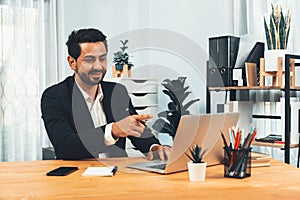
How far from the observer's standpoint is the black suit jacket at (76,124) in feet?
5.80

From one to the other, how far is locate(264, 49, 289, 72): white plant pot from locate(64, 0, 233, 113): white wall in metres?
0.90

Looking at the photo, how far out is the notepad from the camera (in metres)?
1.42

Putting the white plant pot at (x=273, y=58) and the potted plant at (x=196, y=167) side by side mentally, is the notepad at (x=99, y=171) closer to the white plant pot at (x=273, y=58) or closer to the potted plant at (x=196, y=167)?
the potted plant at (x=196, y=167)

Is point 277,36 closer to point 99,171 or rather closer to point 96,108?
point 96,108

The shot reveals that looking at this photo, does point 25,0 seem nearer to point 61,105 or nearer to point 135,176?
point 61,105

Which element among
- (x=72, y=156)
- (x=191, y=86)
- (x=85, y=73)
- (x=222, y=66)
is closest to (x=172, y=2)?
(x=191, y=86)

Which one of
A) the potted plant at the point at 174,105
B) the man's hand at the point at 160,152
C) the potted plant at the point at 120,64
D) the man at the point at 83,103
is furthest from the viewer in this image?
the potted plant at the point at 120,64

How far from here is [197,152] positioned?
134cm

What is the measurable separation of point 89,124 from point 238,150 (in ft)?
2.75

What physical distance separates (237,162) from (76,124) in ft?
2.87

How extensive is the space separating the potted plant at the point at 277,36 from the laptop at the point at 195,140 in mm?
1441

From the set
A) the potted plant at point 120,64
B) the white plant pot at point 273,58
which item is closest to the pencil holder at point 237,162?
the white plant pot at point 273,58

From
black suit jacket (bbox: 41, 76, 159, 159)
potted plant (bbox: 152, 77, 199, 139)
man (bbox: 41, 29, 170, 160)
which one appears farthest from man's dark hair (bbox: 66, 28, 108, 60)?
potted plant (bbox: 152, 77, 199, 139)

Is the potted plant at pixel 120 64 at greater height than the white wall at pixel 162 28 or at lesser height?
lesser
